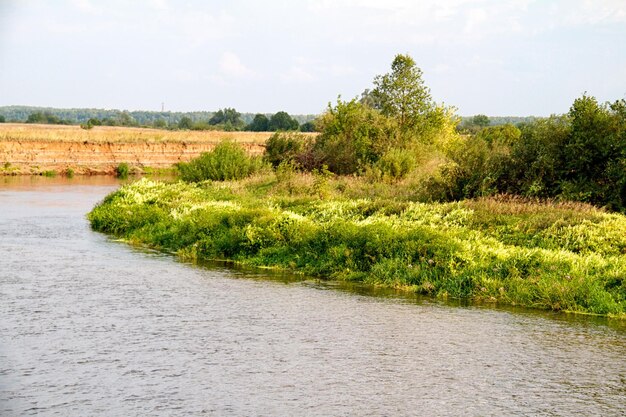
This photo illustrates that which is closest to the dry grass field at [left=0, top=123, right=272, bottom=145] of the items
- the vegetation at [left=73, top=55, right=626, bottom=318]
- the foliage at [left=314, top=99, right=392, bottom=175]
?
the foliage at [left=314, top=99, right=392, bottom=175]

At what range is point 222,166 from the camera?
117 feet

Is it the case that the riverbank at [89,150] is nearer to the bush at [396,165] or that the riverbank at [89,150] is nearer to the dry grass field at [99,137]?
the dry grass field at [99,137]

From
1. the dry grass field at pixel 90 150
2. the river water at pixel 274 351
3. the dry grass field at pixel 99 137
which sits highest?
the river water at pixel 274 351

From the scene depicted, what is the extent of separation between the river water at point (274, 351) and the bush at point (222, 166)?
1713cm

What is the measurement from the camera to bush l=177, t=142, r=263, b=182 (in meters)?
35.5

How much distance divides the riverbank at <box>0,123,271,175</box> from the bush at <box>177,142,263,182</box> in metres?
17.8

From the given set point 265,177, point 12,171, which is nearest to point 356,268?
point 265,177

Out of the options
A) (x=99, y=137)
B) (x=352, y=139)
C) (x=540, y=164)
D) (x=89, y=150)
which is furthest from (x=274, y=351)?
(x=99, y=137)

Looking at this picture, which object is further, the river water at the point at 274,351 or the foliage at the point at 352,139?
the foliage at the point at 352,139

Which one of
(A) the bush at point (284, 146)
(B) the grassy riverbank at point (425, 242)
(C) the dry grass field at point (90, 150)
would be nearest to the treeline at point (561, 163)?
(B) the grassy riverbank at point (425, 242)

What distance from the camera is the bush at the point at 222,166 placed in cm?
3547

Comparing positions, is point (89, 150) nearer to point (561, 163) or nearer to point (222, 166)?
point (222, 166)

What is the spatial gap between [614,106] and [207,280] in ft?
41.8

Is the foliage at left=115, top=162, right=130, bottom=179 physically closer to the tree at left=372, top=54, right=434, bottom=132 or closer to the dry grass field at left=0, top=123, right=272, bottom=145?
the dry grass field at left=0, top=123, right=272, bottom=145
